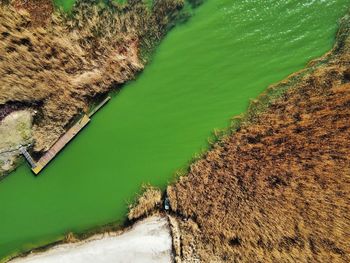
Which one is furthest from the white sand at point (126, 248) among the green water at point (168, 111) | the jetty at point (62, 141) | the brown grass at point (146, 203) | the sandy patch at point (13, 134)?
the sandy patch at point (13, 134)

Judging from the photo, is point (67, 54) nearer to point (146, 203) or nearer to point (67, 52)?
point (67, 52)

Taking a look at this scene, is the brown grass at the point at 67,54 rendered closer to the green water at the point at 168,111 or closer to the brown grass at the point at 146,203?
the green water at the point at 168,111

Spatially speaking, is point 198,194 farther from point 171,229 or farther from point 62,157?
point 62,157

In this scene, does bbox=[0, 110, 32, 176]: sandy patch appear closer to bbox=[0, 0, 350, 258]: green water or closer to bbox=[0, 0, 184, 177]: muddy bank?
bbox=[0, 0, 184, 177]: muddy bank

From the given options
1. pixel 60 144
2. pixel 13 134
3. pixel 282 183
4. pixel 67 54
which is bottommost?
pixel 282 183

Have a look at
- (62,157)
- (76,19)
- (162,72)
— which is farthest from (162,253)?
(76,19)

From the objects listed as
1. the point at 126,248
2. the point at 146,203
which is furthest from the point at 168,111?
the point at 126,248
